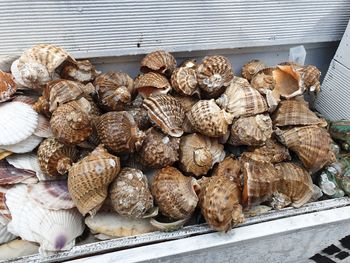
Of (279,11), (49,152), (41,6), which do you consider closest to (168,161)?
(49,152)

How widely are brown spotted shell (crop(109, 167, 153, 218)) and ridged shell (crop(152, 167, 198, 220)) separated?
0.15 ft

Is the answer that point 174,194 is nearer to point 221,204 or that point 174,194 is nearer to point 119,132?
point 221,204

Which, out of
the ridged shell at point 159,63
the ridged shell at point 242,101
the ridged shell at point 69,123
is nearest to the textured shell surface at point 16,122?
the ridged shell at point 69,123

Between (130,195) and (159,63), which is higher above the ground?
(159,63)

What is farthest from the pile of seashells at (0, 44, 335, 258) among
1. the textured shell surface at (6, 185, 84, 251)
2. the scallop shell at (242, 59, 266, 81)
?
the scallop shell at (242, 59, 266, 81)

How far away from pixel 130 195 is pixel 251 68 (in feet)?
3.30

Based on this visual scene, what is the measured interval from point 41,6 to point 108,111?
54cm

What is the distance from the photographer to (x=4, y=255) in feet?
4.74

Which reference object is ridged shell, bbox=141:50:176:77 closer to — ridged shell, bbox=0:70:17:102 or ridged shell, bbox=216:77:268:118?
ridged shell, bbox=216:77:268:118

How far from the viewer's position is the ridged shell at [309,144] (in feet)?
5.55

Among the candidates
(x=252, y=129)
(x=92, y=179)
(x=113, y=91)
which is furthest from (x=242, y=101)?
(x=92, y=179)

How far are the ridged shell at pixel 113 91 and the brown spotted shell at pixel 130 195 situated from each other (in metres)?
0.31

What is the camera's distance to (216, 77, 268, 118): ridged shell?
1.69 m

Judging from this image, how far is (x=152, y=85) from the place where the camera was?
1.69 metres
